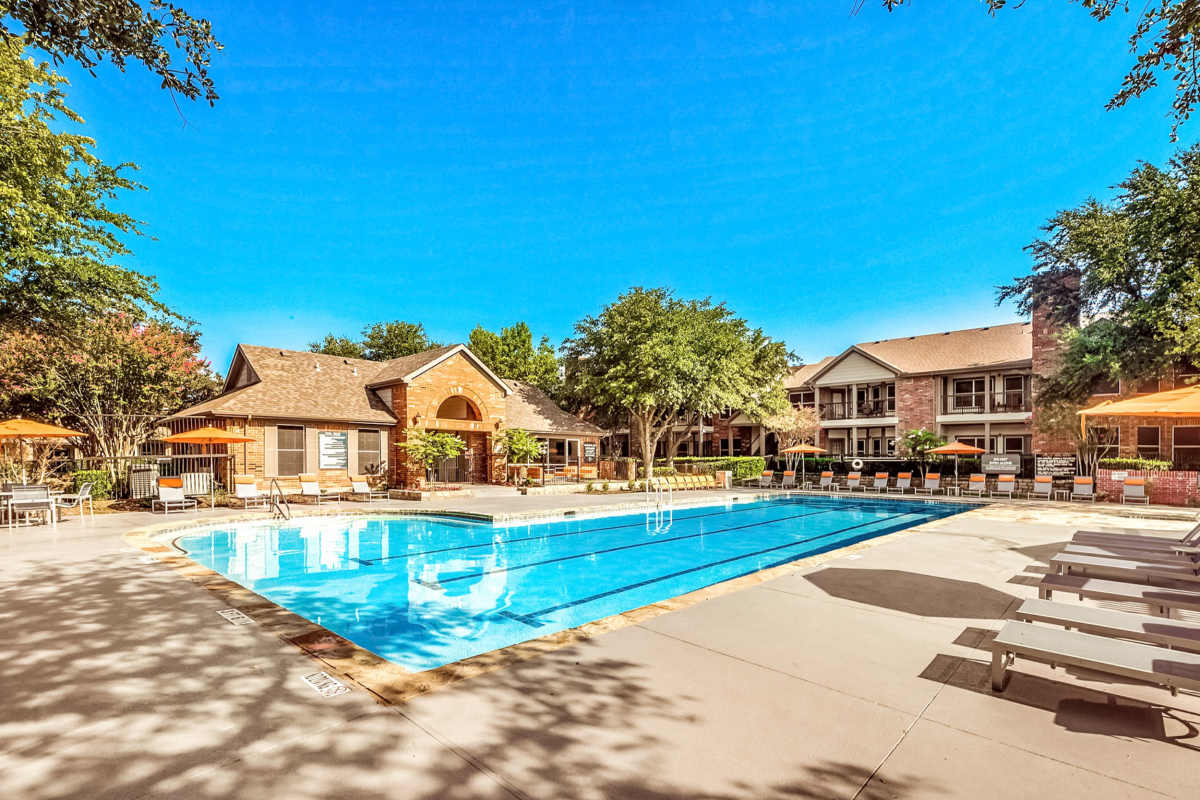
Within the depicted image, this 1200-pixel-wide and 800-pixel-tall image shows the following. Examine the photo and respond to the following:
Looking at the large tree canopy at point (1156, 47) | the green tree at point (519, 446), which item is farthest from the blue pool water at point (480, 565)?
the large tree canopy at point (1156, 47)

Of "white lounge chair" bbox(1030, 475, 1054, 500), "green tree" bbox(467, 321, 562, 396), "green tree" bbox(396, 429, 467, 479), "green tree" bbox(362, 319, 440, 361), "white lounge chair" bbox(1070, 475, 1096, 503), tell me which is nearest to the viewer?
"white lounge chair" bbox(1070, 475, 1096, 503)

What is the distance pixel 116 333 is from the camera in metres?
18.9

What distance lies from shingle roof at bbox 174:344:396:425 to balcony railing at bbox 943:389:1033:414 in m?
29.2

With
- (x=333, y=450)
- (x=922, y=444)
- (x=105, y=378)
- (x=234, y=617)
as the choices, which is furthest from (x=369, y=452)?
(x=922, y=444)

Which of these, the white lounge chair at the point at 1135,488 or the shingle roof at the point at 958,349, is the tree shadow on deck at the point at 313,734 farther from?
the shingle roof at the point at 958,349

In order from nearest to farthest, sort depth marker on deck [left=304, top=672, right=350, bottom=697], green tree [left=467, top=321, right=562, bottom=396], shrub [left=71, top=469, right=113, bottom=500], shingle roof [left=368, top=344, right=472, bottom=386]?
depth marker on deck [left=304, top=672, right=350, bottom=697] → shrub [left=71, top=469, right=113, bottom=500] → shingle roof [left=368, top=344, right=472, bottom=386] → green tree [left=467, top=321, right=562, bottom=396]

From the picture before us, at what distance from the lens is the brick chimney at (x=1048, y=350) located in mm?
23500

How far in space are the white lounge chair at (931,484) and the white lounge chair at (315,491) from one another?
22282 millimetres

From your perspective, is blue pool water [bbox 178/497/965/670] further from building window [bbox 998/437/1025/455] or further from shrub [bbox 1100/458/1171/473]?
building window [bbox 998/437/1025/455]

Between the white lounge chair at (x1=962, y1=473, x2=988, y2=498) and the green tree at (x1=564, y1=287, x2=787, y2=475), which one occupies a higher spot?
the green tree at (x1=564, y1=287, x2=787, y2=475)

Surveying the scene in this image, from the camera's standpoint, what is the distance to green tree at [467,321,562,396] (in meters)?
45.3

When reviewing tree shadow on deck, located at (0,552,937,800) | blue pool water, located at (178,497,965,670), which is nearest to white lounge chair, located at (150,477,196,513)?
blue pool water, located at (178,497,965,670)

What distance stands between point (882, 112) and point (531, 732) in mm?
18194

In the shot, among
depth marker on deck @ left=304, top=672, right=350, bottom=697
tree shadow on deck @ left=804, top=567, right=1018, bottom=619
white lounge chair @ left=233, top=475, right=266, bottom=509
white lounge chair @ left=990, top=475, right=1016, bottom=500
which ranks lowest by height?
white lounge chair @ left=990, top=475, right=1016, bottom=500
